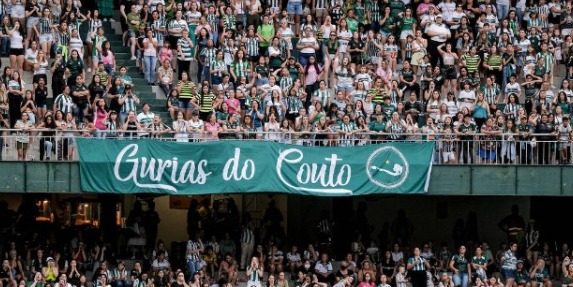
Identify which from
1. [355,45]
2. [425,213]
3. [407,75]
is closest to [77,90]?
[355,45]

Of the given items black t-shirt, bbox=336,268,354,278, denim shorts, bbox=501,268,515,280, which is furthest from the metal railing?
black t-shirt, bbox=336,268,354,278

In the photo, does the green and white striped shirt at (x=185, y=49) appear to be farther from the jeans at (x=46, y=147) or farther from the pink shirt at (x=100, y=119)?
the jeans at (x=46, y=147)

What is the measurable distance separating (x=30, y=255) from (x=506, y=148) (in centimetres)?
1211

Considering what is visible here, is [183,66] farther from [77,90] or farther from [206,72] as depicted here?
[77,90]

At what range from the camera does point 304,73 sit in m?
49.5

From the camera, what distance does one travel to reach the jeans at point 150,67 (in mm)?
49219

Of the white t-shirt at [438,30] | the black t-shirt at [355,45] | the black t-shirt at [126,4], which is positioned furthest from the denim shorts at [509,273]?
the black t-shirt at [126,4]

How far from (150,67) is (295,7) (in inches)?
189

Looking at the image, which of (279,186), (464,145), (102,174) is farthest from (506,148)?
(102,174)

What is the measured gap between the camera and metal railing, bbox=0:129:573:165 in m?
45.8

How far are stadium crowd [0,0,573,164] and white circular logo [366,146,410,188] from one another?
0.65 metres

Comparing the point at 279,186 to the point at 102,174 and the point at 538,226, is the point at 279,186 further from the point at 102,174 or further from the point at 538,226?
the point at 538,226

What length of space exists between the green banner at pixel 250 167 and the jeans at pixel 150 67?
3731 mm

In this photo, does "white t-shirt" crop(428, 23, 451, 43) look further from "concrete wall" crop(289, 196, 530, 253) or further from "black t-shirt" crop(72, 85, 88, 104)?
"black t-shirt" crop(72, 85, 88, 104)
